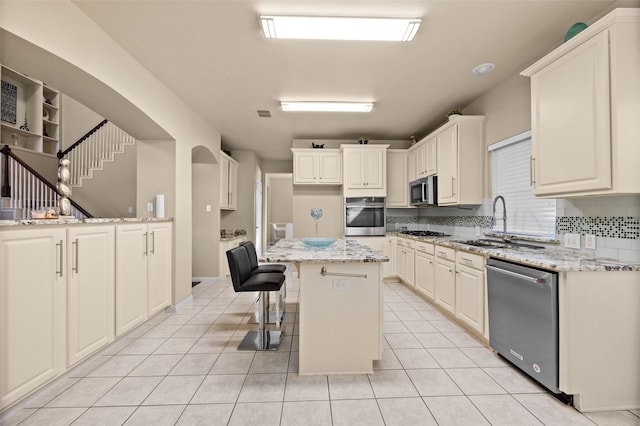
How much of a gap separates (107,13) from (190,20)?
60 cm

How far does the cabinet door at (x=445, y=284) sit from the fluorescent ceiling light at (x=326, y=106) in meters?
2.20

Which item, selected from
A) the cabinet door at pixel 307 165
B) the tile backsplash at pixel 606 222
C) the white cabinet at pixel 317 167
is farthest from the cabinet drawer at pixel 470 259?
the cabinet door at pixel 307 165

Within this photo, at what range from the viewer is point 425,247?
3719 mm

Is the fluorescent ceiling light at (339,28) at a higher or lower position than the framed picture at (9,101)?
lower

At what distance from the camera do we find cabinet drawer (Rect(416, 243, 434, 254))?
356 cm

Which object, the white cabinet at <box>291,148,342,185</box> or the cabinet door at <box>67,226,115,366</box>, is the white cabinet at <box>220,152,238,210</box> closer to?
the white cabinet at <box>291,148,342,185</box>

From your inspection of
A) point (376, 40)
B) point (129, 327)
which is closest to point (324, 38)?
point (376, 40)

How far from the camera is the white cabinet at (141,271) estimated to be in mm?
2461

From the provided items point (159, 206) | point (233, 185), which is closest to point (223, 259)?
point (233, 185)

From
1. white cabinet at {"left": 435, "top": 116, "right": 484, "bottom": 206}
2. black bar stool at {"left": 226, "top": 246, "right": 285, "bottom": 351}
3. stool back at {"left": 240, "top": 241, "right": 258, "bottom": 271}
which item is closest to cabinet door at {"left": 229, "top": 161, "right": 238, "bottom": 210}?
stool back at {"left": 240, "top": 241, "right": 258, "bottom": 271}

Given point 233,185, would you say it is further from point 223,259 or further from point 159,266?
point 159,266

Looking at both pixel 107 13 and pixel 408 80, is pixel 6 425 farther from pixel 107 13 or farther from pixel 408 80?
pixel 408 80

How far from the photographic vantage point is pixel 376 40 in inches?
91.0

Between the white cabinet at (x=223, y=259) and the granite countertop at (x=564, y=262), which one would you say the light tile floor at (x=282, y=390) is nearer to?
the granite countertop at (x=564, y=262)
